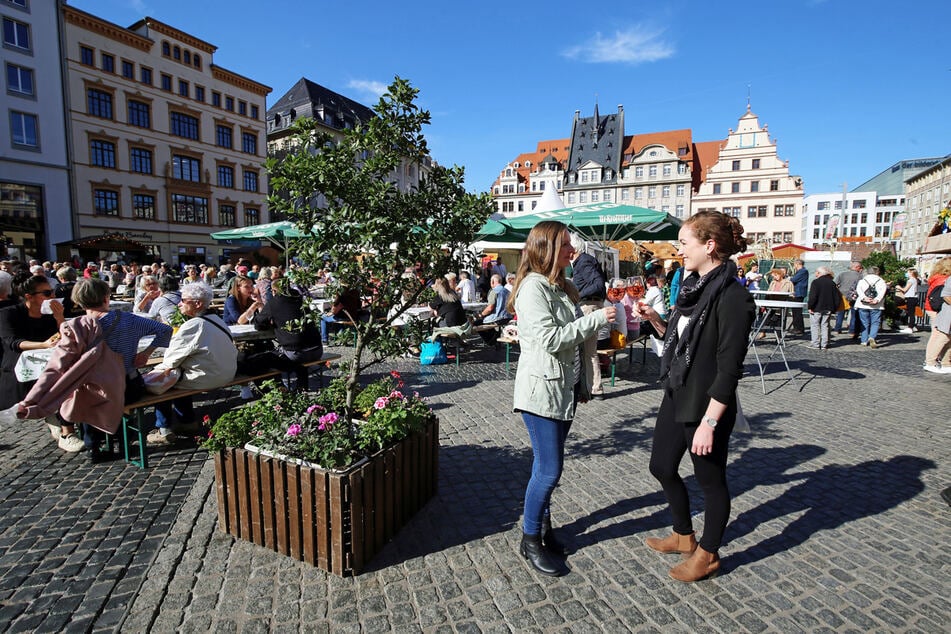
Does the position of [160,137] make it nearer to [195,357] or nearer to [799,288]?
[195,357]

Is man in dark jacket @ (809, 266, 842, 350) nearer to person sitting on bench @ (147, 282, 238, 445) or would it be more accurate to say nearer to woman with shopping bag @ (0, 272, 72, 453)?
person sitting on bench @ (147, 282, 238, 445)

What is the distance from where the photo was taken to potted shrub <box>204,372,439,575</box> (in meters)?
2.74

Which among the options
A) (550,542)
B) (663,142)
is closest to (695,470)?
(550,542)

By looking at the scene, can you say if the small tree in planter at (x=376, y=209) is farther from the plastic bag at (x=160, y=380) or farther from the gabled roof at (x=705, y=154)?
the gabled roof at (x=705, y=154)

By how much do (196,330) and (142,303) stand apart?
4.43 metres

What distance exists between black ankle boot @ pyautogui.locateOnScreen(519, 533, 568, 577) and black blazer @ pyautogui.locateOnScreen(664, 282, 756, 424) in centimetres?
103

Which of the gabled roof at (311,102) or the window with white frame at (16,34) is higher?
the gabled roof at (311,102)

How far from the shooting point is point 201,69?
39500mm

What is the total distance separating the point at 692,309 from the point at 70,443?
5152mm

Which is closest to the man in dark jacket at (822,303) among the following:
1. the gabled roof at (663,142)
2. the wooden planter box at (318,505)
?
the wooden planter box at (318,505)

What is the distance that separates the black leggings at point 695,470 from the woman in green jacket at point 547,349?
48 cm

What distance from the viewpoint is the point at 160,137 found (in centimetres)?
3697

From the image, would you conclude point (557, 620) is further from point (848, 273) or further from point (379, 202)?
point (848, 273)

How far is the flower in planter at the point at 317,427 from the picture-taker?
2.86 metres
